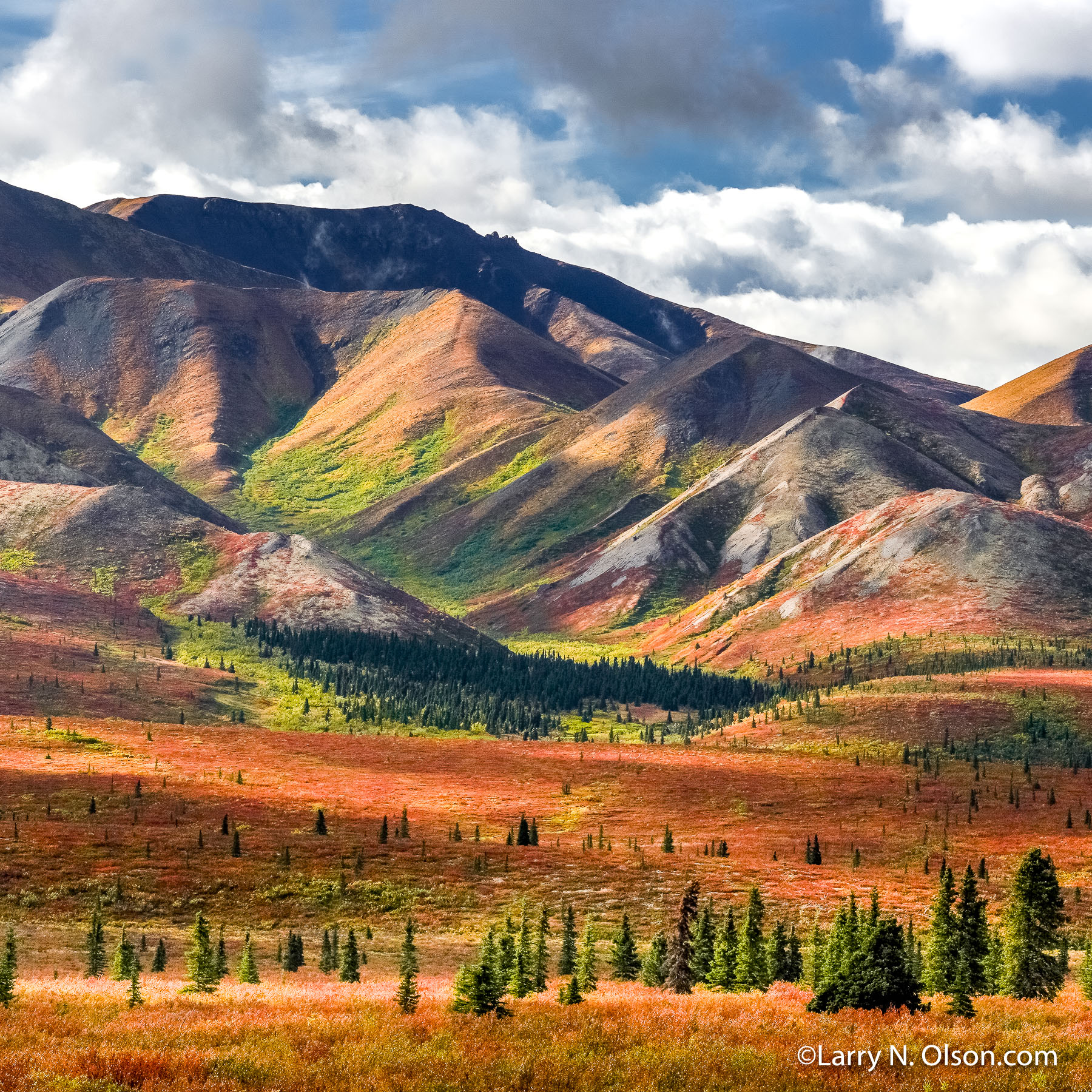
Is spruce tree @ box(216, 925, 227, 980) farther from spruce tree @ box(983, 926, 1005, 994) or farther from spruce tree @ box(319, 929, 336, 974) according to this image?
spruce tree @ box(983, 926, 1005, 994)

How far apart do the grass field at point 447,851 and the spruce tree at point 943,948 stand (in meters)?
3.19

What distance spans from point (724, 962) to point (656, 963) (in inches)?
117

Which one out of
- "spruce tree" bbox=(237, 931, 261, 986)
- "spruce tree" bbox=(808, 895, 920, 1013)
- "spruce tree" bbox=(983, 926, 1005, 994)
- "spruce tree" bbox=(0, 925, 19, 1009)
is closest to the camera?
"spruce tree" bbox=(0, 925, 19, 1009)

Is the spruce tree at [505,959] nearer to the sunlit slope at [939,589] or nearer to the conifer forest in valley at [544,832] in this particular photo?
the conifer forest in valley at [544,832]

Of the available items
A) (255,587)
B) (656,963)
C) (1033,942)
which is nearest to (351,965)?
(656,963)

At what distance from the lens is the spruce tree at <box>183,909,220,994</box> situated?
34344 mm

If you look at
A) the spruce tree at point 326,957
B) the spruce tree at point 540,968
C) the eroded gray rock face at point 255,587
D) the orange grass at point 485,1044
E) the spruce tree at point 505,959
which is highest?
the eroded gray rock face at point 255,587

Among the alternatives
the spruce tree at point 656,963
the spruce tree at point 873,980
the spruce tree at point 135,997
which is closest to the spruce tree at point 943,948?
the spruce tree at point 873,980

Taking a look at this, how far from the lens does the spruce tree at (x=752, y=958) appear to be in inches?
1553

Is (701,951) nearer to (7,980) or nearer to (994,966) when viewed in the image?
(994,966)

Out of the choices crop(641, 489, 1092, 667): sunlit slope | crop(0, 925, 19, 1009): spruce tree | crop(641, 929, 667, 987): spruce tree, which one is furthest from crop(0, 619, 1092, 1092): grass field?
crop(641, 489, 1092, 667): sunlit slope

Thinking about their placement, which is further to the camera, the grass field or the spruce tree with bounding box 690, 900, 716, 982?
the spruce tree with bounding box 690, 900, 716, 982

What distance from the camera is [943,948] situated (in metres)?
37.8

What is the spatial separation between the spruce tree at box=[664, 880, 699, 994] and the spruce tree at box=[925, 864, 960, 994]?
7.82 metres
